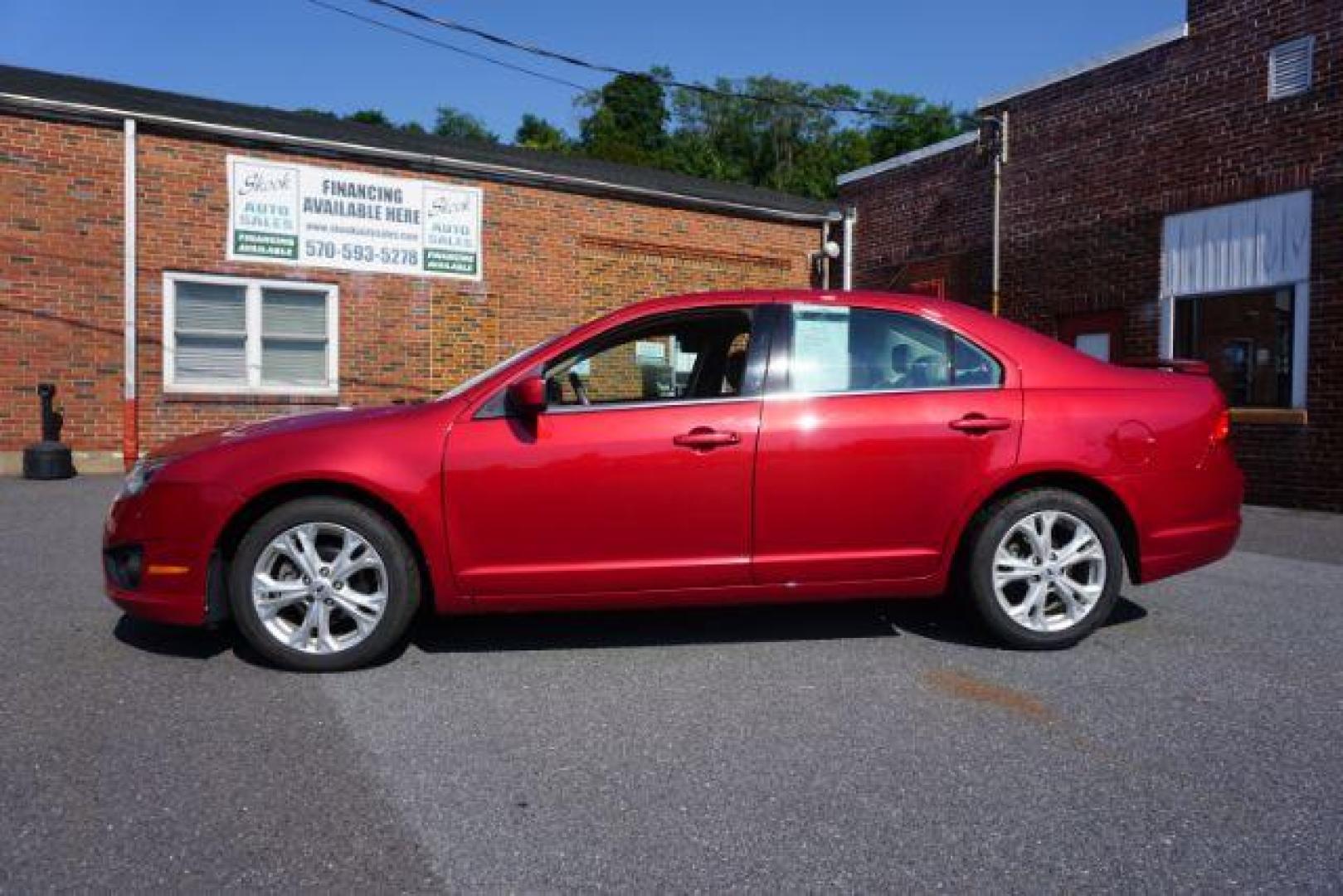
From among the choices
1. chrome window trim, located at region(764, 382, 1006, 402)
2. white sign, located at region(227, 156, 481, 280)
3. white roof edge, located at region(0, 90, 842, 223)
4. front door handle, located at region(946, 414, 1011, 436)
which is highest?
white roof edge, located at region(0, 90, 842, 223)

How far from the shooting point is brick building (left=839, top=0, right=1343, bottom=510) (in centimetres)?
983

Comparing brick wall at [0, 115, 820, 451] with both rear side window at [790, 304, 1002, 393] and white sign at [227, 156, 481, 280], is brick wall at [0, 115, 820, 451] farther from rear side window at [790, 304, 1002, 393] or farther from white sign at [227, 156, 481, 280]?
rear side window at [790, 304, 1002, 393]

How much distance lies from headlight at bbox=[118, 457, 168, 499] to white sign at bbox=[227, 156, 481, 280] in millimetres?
8424

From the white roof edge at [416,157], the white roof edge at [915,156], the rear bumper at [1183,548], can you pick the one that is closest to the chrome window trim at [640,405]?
the rear bumper at [1183,548]

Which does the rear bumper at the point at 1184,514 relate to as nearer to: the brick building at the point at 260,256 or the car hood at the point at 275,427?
the car hood at the point at 275,427

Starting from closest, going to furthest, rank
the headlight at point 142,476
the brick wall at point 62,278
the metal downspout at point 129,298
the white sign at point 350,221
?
the headlight at point 142,476, the brick wall at point 62,278, the metal downspout at point 129,298, the white sign at point 350,221

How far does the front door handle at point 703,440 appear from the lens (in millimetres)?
3988

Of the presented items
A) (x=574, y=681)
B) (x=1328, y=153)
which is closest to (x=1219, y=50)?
(x=1328, y=153)

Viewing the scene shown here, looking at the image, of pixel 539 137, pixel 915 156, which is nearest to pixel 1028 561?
pixel 915 156

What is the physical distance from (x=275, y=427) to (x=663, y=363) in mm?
1731

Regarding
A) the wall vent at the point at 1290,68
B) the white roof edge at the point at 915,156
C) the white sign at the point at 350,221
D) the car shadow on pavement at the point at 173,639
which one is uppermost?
the white roof edge at the point at 915,156

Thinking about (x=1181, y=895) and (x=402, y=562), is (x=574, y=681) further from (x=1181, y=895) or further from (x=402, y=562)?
(x=1181, y=895)

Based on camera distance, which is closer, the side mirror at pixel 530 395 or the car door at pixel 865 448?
the side mirror at pixel 530 395

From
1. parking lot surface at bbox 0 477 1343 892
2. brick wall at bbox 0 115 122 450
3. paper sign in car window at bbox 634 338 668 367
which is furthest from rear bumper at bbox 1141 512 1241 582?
brick wall at bbox 0 115 122 450
